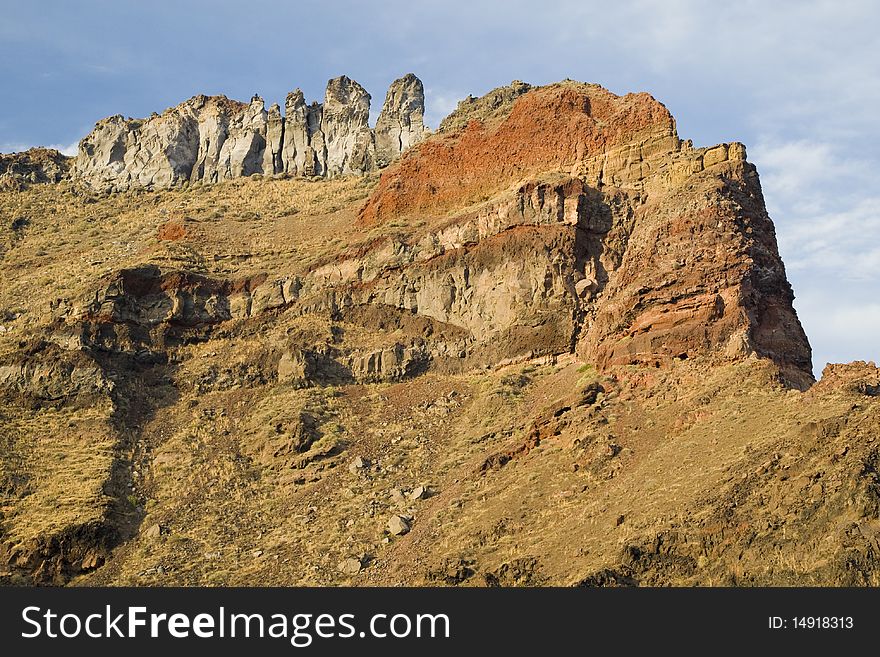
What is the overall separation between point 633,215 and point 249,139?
51386 millimetres

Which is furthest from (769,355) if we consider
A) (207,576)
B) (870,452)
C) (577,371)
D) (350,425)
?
(207,576)

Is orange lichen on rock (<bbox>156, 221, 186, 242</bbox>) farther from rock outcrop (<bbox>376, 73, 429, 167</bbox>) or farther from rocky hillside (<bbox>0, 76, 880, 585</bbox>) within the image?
rock outcrop (<bbox>376, 73, 429, 167</bbox>)

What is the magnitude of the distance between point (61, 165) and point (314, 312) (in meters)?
53.0

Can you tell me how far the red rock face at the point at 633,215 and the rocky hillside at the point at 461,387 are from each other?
14 centimetres

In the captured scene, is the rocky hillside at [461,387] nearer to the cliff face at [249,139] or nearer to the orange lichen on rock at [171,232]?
the orange lichen on rock at [171,232]

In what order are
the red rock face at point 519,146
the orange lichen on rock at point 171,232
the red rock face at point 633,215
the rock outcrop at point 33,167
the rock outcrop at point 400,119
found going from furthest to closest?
the rock outcrop at point 33,167
the rock outcrop at point 400,119
the orange lichen on rock at point 171,232
the red rock face at point 519,146
the red rock face at point 633,215

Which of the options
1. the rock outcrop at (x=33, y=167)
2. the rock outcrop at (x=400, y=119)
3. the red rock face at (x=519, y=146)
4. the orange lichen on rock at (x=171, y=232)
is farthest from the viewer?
the rock outcrop at (x=33, y=167)

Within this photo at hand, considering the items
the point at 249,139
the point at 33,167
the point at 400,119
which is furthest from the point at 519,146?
the point at 33,167

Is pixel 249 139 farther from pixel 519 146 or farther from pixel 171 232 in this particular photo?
pixel 519 146

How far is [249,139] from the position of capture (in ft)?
326

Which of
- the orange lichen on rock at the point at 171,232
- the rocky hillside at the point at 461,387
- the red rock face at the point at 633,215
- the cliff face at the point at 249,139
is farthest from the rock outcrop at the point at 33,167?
the red rock face at the point at 633,215

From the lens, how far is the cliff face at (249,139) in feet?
319
